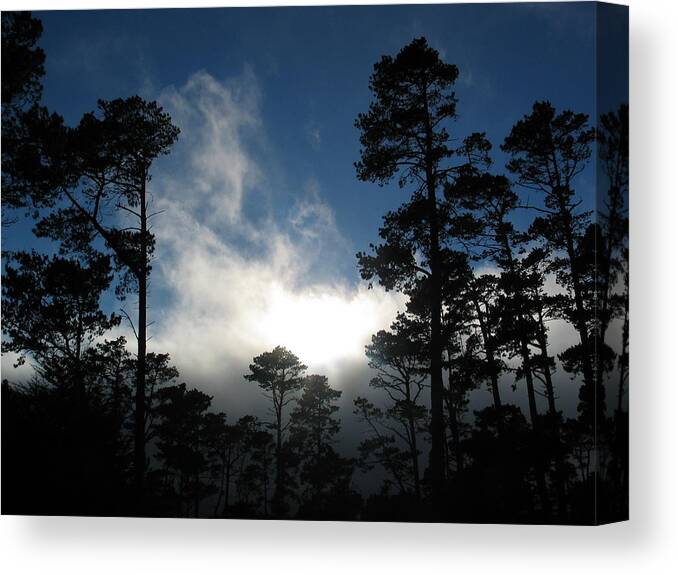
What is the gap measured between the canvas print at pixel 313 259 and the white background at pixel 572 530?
23 centimetres

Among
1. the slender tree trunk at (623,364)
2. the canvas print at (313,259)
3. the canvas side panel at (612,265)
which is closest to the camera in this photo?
the canvas side panel at (612,265)

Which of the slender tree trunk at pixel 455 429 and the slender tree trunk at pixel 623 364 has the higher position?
the slender tree trunk at pixel 623 364

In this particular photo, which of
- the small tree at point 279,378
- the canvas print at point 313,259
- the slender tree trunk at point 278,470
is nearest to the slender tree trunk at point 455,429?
the canvas print at point 313,259

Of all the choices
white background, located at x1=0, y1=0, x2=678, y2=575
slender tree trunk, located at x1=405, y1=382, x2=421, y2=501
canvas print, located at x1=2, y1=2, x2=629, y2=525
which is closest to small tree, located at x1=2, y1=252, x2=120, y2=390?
canvas print, located at x1=2, y1=2, x2=629, y2=525

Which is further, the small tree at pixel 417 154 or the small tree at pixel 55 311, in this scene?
the small tree at pixel 55 311

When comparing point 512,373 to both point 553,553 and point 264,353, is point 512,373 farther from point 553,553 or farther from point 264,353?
point 264,353

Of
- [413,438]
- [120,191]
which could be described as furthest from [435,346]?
[120,191]

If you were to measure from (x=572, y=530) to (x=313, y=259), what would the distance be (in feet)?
13.1

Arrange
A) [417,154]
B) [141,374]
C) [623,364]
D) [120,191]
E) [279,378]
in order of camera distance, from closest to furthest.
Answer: [623,364] < [279,378] < [141,374] < [417,154] < [120,191]

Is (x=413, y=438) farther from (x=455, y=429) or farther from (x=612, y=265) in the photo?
(x=612, y=265)

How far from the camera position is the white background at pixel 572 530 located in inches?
293

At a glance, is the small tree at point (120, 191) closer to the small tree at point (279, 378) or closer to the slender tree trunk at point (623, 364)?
the small tree at point (279, 378)

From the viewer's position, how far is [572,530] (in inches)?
295

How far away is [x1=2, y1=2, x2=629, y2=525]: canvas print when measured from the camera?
7.59 m
